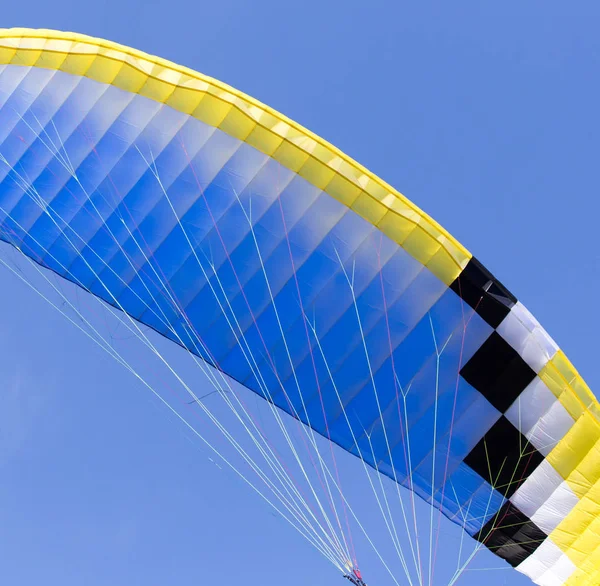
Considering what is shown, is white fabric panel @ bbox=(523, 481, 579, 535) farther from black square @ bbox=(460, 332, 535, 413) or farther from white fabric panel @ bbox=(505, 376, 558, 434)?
black square @ bbox=(460, 332, 535, 413)

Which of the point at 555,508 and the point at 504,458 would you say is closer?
the point at 555,508

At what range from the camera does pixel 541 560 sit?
30.5ft

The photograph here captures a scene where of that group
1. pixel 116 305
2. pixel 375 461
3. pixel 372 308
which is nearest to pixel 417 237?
pixel 372 308

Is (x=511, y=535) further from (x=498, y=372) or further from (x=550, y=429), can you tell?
(x=498, y=372)

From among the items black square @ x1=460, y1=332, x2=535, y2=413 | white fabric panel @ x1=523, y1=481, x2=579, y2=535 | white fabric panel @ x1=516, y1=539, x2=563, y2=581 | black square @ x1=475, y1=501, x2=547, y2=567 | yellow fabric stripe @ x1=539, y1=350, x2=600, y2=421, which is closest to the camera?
yellow fabric stripe @ x1=539, y1=350, x2=600, y2=421

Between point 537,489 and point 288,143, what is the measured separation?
205 inches

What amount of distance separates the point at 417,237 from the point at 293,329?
1938 mm

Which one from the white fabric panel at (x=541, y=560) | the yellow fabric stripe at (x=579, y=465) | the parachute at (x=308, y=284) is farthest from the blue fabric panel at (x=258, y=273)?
the yellow fabric stripe at (x=579, y=465)

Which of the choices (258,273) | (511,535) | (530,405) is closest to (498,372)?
(530,405)

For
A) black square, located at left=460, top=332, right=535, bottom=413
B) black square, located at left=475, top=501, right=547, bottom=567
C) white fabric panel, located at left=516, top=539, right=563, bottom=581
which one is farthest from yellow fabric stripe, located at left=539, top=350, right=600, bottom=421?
white fabric panel, located at left=516, top=539, right=563, bottom=581

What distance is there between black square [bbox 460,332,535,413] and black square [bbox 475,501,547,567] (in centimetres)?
141

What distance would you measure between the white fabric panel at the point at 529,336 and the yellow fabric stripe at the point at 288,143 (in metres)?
0.83

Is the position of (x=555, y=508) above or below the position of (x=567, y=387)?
below

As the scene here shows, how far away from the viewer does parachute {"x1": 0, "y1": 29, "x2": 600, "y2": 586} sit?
8758 millimetres
